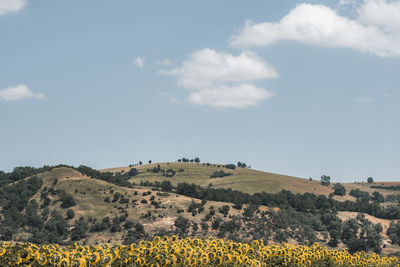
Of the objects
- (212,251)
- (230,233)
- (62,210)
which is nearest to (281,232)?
(230,233)

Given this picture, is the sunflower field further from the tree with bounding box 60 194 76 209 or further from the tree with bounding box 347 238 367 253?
the tree with bounding box 60 194 76 209

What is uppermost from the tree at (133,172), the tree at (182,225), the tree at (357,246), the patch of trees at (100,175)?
the tree at (133,172)

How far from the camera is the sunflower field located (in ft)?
45.8

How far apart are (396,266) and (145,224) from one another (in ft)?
227

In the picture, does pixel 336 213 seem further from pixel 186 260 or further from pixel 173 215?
pixel 186 260

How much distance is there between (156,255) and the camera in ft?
51.6

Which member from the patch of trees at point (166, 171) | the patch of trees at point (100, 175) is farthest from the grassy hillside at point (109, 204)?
the patch of trees at point (166, 171)

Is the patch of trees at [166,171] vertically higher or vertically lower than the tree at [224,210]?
higher

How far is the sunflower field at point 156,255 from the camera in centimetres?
1395

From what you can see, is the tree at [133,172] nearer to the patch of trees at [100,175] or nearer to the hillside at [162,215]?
the patch of trees at [100,175]

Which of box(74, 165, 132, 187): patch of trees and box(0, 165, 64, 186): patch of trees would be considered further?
box(74, 165, 132, 187): patch of trees

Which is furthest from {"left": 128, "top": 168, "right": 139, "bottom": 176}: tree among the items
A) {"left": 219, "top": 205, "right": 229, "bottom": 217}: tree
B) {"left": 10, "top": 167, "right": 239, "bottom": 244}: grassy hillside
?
{"left": 219, "top": 205, "right": 229, "bottom": 217}: tree

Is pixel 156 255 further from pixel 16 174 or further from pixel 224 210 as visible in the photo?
pixel 16 174

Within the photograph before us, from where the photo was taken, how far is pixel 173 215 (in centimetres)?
9456
